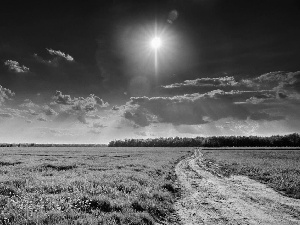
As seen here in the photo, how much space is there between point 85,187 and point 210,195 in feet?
26.7

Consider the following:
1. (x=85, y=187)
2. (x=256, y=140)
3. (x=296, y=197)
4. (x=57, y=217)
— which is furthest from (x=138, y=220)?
(x=256, y=140)

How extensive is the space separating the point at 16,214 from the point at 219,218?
8.35m

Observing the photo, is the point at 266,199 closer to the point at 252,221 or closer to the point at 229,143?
the point at 252,221

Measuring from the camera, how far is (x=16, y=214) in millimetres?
9656

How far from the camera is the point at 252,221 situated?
10.7 meters

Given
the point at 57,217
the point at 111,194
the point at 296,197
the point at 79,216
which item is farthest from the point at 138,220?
the point at 296,197

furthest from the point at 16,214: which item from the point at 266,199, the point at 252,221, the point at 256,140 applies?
the point at 256,140

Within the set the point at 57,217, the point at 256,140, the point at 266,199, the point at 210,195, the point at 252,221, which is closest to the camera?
the point at 57,217

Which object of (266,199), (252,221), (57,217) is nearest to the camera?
(57,217)

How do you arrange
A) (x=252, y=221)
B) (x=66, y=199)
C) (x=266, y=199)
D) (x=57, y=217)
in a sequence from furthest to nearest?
(x=266, y=199), (x=66, y=199), (x=252, y=221), (x=57, y=217)

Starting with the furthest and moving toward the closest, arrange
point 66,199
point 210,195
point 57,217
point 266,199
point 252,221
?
point 210,195, point 266,199, point 66,199, point 252,221, point 57,217

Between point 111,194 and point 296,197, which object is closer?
point 111,194

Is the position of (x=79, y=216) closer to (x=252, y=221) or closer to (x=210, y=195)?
(x=252, y=221)

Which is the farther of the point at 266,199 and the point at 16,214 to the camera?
the point at 266,199
